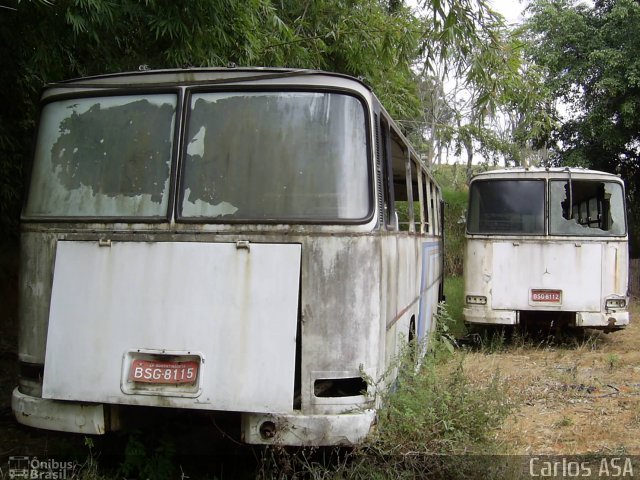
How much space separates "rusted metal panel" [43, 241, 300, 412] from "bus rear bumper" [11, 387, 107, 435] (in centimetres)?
10

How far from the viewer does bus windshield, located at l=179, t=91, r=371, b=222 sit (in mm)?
3934

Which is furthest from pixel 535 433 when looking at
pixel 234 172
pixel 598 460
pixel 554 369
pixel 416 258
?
pixel 234 172

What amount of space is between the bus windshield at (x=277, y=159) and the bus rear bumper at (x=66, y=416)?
1.31 m

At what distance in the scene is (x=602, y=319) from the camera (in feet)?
28.9

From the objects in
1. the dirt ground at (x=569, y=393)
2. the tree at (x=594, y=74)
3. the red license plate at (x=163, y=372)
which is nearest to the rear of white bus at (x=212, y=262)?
the red license plate at (x=163, y=372)

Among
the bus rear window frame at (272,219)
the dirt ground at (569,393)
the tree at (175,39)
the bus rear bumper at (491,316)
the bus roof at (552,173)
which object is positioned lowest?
the dirt ground at (569,393)

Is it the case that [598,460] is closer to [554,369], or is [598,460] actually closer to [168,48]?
[554,369]

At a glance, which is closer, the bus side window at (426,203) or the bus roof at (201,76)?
the bus roof at (201,76)

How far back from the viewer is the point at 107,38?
19.7ft

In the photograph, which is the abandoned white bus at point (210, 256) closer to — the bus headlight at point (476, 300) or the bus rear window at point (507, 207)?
the bus headlight at point (476, 300)

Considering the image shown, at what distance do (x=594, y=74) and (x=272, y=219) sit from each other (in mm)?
14500

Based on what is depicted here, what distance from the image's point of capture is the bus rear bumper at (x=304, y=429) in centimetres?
370

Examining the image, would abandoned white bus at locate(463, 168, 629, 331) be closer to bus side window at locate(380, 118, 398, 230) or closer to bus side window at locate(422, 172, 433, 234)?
bus side window at locate(422, 172, 433, 234)

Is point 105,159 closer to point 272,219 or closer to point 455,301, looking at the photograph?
point 272,219
